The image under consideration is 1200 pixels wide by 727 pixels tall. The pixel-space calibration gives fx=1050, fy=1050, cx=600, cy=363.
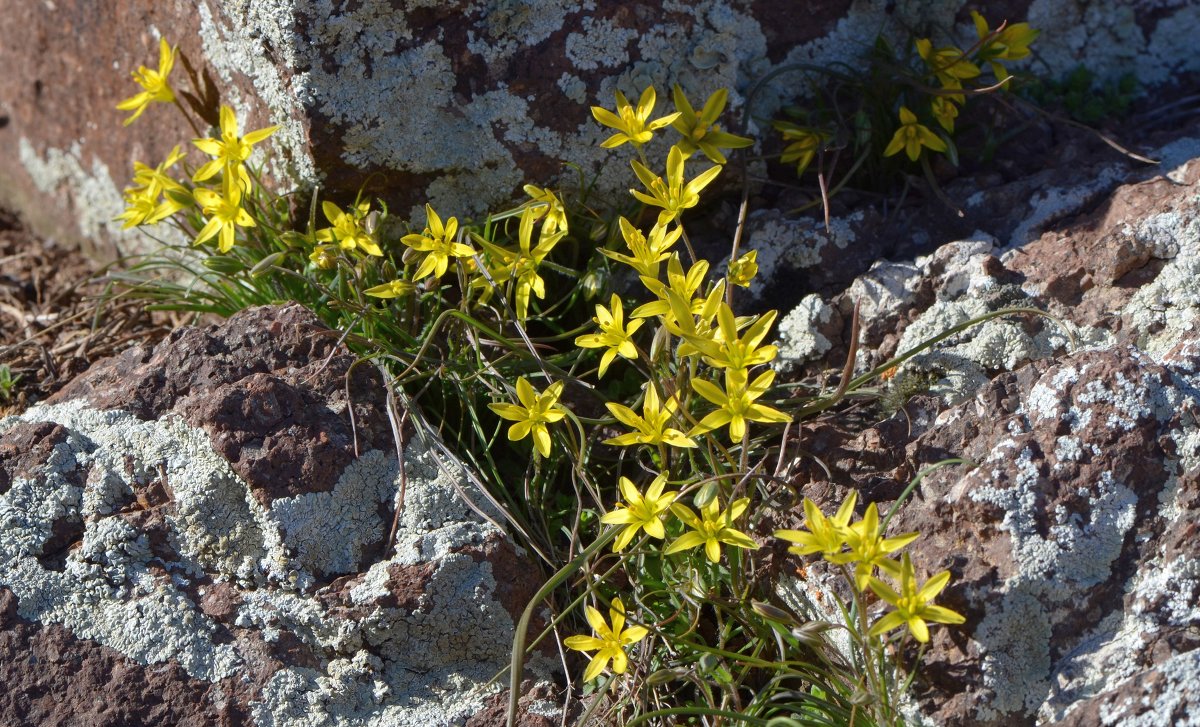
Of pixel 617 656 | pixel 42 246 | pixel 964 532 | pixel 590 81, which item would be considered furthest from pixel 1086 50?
pixel 42 246

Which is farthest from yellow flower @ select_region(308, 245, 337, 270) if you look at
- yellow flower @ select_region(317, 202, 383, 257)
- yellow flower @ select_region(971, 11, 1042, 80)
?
yellow flower @ select_region(971, 11, 1042, 80)

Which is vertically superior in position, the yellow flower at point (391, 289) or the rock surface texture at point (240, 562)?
the yellow flower at point (391, 289)

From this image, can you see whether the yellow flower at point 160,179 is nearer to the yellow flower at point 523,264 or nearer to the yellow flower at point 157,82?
the yellow flower at point 157,82

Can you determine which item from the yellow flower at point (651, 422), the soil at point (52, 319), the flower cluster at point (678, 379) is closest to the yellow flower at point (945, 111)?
the flower cluster at point (678, 379)

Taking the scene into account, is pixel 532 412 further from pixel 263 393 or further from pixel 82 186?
pixel 82 186

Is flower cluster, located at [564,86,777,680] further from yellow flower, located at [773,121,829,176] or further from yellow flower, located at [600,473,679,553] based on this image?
yellow flower, located at [773,121,829,176]

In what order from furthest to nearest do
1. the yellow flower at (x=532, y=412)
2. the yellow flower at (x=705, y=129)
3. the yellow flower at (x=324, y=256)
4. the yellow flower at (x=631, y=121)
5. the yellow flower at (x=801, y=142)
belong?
the yellow flower at (x=801, y=142) < the yellow flower at (x=324, y=256) < the yellow flower at (x=705, y=129) < the yellow flower at (x=631, y=121) < the yellow flower at (x=532, y=412)

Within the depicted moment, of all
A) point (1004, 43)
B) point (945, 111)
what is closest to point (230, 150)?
point (945, 111)
